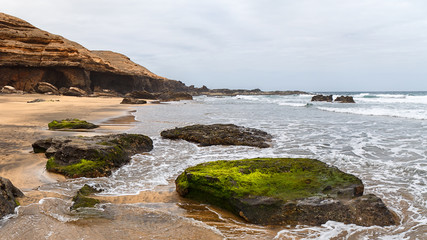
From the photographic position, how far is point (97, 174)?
16.3 feet

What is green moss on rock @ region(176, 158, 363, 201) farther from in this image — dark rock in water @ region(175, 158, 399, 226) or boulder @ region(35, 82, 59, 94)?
boulder @ region(35, 82, 59, 94)

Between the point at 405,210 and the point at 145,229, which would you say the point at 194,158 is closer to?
the point at 145,229

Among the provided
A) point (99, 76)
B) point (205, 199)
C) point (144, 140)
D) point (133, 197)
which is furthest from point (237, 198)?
point (99, 76)

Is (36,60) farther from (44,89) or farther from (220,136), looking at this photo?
(220,136)

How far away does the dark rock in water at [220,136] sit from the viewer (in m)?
8.11

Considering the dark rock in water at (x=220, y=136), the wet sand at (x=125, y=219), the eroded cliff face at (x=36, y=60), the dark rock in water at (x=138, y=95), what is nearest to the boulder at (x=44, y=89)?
the eroded cliff face at (x=36, y=60)

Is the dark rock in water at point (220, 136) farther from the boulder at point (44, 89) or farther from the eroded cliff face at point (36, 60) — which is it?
the eroded cliff face at point (36, 60)

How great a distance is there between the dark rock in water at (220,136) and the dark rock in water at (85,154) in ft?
7.18

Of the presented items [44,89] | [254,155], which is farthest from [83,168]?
[44,89]

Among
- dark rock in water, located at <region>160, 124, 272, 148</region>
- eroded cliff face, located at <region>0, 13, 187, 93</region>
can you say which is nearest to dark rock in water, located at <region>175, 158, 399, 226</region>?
dark rock in water, located at <region>160, 124, 272, 148</region>

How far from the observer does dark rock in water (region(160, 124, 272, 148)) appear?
811cm

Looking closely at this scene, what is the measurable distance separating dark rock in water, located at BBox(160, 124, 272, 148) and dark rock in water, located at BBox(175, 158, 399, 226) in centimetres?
331

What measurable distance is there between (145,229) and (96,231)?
1.66ft

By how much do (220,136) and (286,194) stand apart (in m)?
4.72
